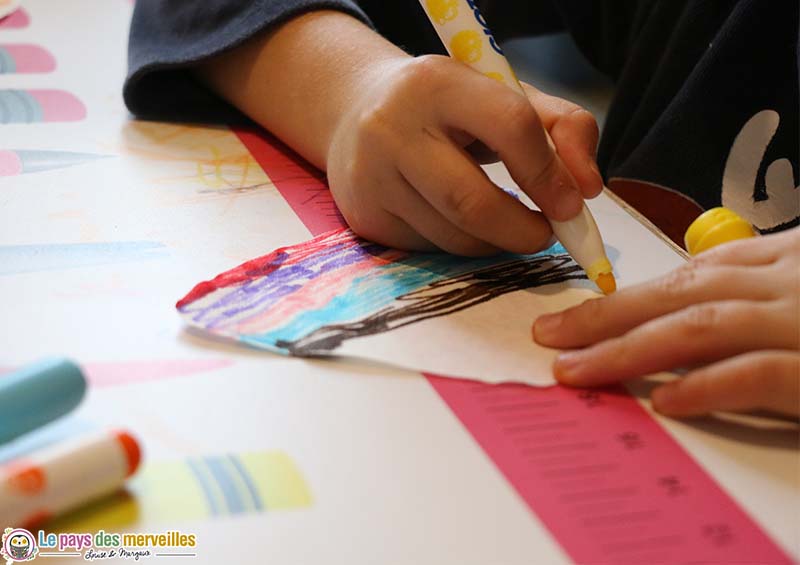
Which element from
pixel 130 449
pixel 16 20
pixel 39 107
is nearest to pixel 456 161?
pixel 130 449

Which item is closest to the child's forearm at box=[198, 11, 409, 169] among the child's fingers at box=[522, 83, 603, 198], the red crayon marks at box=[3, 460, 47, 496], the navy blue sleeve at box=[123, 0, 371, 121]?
the navy blue sleeve at box=[123, 0, 371, 121]

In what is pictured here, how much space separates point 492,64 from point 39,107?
0.37 metres

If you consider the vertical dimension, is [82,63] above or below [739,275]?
below

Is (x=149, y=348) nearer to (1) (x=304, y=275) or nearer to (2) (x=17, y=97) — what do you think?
(1) (x=304, y=275)

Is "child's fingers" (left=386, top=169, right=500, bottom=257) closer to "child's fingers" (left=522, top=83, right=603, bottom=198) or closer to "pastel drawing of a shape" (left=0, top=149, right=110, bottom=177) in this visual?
"child's fingers" (left=522, top=83, right=603, bottom=198)

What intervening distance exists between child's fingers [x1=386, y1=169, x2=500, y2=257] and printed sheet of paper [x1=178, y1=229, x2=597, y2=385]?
1cm

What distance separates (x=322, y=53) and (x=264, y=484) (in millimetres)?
355

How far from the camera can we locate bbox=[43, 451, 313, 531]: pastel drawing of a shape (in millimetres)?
295

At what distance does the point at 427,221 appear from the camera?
18.5 inches

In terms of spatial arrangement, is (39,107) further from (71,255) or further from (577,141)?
(577,141)

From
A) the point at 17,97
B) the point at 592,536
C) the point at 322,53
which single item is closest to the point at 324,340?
the point at 592,536

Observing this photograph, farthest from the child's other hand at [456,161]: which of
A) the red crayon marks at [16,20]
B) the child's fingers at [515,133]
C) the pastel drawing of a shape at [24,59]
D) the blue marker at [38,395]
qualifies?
the red crayon marks at [16,20]

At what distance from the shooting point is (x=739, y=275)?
37cm

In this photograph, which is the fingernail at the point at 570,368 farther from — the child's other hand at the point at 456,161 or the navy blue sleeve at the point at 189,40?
the navy blue sleeve at the point at 189,40
